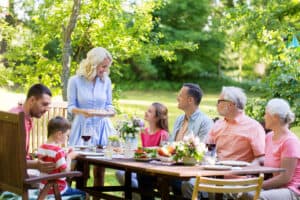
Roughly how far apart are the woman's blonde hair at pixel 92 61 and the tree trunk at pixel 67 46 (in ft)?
8.00

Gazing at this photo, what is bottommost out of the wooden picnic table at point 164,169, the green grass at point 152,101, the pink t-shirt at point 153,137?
the wooden picnic table at point 164,169

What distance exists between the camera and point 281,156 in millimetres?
4645

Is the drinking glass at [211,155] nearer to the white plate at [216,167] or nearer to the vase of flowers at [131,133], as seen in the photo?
the white plate at [216,167]

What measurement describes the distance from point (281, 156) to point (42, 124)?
3249mm

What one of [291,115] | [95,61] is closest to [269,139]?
[291,115]

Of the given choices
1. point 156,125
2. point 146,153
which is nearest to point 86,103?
point 156,125

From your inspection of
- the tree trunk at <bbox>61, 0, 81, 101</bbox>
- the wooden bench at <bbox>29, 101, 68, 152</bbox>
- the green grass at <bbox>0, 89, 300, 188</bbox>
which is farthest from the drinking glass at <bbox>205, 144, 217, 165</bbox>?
the green grass at <bbox>0, 89, 300, 188</bbox>

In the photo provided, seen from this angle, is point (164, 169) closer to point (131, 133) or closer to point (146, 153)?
point (146, 153)

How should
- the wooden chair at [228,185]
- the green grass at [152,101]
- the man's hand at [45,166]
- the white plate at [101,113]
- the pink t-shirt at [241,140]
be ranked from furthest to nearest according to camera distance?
the green grass at [152,101] < the white plate at [101,113] < the pink t-shirt at [241,140] < the man's hand at [45,166] < the wooden chair at [228,185]

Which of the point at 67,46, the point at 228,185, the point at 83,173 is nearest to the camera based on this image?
the point at 228,185

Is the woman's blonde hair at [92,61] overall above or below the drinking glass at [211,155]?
above

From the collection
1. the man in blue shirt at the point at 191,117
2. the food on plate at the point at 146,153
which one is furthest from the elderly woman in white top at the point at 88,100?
the food on plate at the point at 146,153

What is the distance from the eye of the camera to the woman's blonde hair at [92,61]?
5.58 m

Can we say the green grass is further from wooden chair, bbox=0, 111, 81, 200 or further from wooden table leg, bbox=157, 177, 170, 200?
wooden table leg, bbox=157, 177, 170, 200
